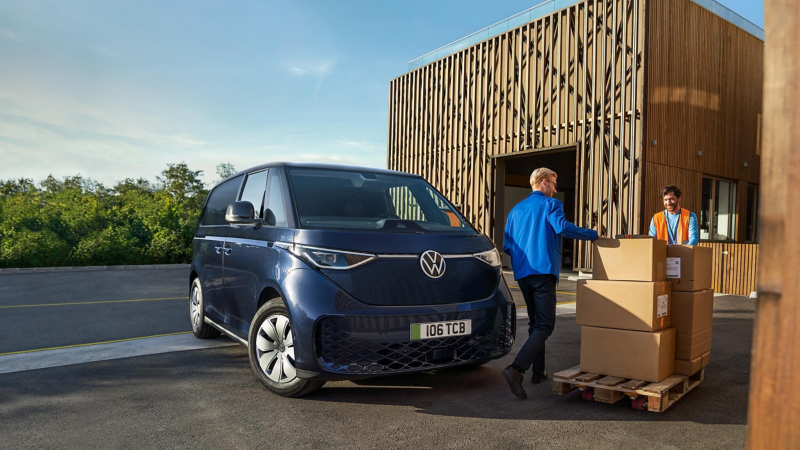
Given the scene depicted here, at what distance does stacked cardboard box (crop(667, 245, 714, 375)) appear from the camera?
169 inches

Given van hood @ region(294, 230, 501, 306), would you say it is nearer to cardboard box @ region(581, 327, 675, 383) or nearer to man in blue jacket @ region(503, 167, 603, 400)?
man in blue jacket @ region(503, 167, 603, 400)

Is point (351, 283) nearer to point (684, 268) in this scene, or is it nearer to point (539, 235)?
point (539, 235)

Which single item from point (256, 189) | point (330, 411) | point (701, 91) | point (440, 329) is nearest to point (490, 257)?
point (440, 329)

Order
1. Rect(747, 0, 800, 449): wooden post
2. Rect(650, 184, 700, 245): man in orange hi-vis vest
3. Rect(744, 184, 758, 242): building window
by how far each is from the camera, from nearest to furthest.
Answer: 1. Rect(747, 0, 800, 449): wooden post
2. Rect(650, 184, 700, 245): man in orange hi-vis vest
3. Rect(744, 184, 758, 242): building window

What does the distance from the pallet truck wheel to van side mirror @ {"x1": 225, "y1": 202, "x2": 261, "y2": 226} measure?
3.18 m

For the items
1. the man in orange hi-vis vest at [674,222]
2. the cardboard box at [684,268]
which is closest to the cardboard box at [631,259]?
the cardboard box at [684,268]

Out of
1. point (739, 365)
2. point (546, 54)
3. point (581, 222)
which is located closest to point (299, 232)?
point (739, 365)

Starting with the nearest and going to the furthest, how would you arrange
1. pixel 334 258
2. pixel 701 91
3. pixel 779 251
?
pixel 779 251 → pixel 334 258 → pixel 701 91

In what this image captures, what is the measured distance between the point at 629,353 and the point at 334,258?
2282 mm

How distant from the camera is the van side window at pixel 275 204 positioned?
4.41 meters

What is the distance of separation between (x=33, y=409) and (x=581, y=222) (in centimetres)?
1461

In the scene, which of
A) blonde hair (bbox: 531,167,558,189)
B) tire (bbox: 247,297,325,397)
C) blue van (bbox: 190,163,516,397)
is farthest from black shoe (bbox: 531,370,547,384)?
tire (bbox: 247,297,325,397)

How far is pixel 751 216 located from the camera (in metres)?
19.6

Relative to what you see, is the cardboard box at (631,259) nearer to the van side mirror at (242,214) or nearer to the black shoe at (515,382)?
the black shoe at (515,382)
